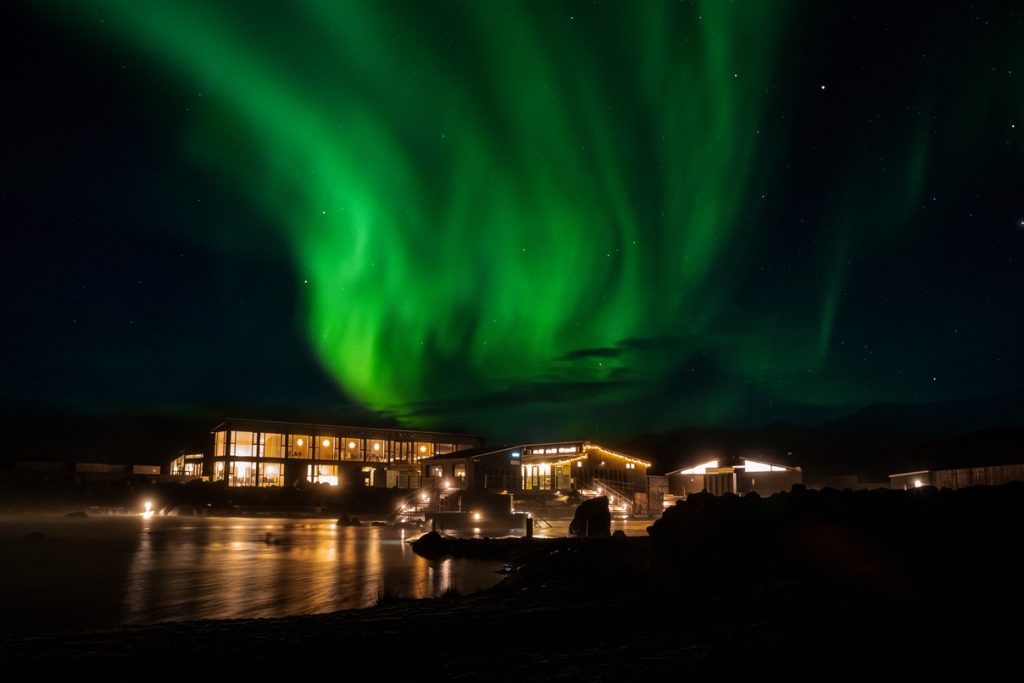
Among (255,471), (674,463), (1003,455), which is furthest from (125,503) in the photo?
(1003,455)

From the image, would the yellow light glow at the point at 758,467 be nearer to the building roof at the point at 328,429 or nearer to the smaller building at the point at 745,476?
the smaller building at the point at 745,476

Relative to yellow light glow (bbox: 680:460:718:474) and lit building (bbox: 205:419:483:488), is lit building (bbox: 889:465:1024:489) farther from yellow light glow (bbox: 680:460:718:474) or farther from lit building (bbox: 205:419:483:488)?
lit building (bbox: 205:419:483:488)

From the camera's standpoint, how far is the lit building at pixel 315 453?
90625mm


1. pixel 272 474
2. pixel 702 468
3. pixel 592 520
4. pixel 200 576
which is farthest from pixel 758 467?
pixel 272 474

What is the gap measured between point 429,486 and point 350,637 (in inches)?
2385

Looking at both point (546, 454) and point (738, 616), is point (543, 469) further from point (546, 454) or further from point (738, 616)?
point (738, 616)

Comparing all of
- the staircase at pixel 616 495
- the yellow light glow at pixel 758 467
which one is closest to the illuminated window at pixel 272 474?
the staircase at pixel 616 495

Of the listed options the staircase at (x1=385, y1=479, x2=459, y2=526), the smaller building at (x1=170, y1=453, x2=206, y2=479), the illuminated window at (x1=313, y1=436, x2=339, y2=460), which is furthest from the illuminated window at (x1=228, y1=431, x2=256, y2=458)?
the staircase at (x1=385, y1=479, x2=459, y2=526)

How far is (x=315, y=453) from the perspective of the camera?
96375mm

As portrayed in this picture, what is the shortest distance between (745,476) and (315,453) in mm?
59433

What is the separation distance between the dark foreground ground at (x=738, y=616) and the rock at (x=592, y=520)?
52.7ft

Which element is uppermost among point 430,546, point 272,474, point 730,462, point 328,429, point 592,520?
point 328,429

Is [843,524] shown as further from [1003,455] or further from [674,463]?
[674,463]

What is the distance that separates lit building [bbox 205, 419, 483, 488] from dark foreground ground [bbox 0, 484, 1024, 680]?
7453 cm
